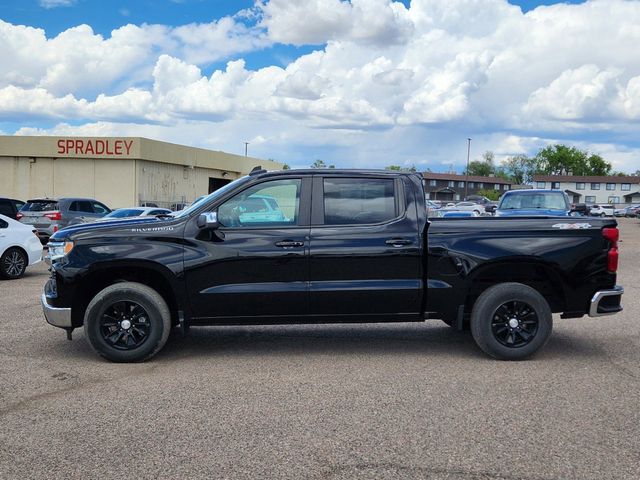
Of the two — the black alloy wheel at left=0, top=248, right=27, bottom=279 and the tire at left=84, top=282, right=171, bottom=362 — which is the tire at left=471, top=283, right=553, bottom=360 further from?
the black alloy wheel at left=0, top=248, right=27, bottom=279

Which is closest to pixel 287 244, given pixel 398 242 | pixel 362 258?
pixel 362 258

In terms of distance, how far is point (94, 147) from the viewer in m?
39.7

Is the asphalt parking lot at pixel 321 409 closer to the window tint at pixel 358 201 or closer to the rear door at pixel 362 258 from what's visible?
the rear door at pixel 362 258

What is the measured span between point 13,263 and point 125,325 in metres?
7.93

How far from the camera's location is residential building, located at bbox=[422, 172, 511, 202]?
111450 mm

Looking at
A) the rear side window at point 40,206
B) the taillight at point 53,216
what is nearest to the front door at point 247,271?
the taillight at point 53,216

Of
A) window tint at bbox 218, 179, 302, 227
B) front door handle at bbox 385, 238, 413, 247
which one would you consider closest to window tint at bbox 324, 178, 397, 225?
front door handle at bbox 385, 238, 413, 247

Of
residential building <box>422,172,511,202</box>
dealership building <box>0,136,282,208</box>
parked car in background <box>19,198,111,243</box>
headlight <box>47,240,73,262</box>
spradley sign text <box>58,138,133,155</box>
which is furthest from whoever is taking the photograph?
residential building <box>422,172,511,202</box>

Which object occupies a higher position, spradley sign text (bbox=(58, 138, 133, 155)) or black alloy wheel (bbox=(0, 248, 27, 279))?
spradley sign text (bbox=(58, 138, 133, 155))

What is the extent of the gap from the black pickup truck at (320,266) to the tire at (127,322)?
0.01 m

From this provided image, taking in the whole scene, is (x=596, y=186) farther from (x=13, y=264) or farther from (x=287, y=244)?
(x=287, y=244)

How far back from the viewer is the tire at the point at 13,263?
42.1 ft

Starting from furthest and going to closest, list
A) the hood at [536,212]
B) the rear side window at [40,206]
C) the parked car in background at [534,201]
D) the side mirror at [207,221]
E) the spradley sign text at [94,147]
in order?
1. the spradley sign text at [94,147]
2. the rear side window at [40,206]
3. the parked car in background at [534,201]
4. the hood at [536,212]
5. the side mirror at [207,221]

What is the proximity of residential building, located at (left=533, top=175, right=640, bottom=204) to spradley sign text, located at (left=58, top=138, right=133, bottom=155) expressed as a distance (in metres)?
91.8
